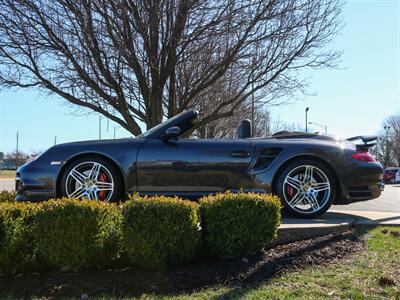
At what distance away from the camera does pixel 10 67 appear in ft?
42.4

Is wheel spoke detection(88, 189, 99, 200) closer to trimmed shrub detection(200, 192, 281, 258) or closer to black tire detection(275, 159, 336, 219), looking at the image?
trimmed shrub detection(200, 192, 281, 258)

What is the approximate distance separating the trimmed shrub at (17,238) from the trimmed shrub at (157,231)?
0.88m

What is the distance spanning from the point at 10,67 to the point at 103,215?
10.2 m

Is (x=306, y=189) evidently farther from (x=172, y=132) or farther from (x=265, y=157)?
(x=172, y=132)

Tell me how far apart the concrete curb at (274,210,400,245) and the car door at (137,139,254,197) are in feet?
2.78

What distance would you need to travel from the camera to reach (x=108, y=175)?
5461mm

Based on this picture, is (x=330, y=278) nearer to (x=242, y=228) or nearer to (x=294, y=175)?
(x=242, y=228)

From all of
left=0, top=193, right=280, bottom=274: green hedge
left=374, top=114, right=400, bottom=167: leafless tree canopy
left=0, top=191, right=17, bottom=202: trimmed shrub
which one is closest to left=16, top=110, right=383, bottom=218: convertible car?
left=0, top=191, right=17, bottom=202: trimmed shrub

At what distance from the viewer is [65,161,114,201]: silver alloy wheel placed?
5430mm

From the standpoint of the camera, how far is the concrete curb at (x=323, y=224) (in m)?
4.65

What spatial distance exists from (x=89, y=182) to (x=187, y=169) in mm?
1141

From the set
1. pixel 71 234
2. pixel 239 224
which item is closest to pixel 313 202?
pixel 239 224

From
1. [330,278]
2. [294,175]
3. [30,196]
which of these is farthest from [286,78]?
[330,278]

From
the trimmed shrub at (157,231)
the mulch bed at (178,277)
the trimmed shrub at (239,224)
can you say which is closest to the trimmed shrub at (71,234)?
the mulch bed at (178,277)
